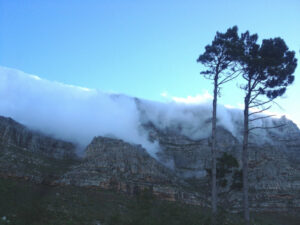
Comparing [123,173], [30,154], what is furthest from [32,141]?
[123,173]

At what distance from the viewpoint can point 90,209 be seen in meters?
44.0

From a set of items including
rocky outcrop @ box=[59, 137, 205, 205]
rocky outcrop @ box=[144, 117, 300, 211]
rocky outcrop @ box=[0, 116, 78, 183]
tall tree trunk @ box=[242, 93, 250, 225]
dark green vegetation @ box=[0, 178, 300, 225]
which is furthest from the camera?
rocky outcrop @ box=[144, 117, 300, 211]

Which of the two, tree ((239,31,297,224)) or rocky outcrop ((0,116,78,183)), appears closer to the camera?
tree ((239,31,297,224))

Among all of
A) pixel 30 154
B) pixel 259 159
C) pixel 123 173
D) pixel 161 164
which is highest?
pixel 259 159

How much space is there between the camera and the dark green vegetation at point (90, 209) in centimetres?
1791

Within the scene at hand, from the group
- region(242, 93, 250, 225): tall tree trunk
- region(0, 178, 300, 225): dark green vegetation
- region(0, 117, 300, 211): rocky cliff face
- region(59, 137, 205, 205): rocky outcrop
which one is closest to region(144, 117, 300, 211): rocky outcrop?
region(0, 117, 300, 211): rocky cliff face

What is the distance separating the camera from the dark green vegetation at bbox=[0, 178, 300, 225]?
17906 millimetres

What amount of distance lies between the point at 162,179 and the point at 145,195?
6327 centimetres

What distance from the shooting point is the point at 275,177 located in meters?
81.9

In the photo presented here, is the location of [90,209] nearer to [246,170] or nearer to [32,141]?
[246,170]

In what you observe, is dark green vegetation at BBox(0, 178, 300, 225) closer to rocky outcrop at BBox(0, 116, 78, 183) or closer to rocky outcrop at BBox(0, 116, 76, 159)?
rocky outcrop at BBox(0, 116, 78, 183)

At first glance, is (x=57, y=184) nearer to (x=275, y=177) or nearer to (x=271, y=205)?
(x=271, y=205)

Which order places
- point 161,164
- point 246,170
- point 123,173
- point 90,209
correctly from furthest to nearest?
point 161,164 → point 123,173 → point 90,209 → point 246,170

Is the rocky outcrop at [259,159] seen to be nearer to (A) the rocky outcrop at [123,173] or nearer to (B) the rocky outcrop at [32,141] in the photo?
(A) the rocky outcrop at [123,173]
